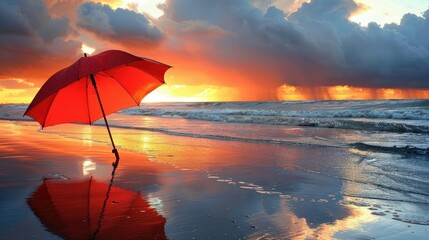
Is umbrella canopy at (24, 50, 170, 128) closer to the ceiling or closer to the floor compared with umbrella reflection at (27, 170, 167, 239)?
closer to the ceiling

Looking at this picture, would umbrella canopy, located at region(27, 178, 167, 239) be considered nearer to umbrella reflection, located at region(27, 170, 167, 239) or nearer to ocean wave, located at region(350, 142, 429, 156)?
umbrella reflection, located at region(27, 170, 167, 239)

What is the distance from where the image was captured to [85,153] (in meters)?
8.72

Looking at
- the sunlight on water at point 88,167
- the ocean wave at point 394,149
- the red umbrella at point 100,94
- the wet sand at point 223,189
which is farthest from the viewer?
the ocean wave at point 394,149

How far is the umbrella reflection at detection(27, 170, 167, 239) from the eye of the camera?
338 centimetres

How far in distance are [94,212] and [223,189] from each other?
1968 millimetres

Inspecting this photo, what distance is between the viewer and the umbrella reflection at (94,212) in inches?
133

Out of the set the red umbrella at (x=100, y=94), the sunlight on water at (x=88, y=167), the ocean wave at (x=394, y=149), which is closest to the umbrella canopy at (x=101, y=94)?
the red umbrella at (x=100, y=94)

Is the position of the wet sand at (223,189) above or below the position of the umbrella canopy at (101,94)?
below

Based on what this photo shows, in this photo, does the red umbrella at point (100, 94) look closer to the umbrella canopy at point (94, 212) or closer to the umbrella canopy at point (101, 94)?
the umbrella canopy at point (101, 94)

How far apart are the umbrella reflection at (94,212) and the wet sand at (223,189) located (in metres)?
0.08

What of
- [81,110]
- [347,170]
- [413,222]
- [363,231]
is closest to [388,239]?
[363,231]

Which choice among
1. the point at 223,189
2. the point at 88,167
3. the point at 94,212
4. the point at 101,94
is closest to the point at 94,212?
the point at 94,212

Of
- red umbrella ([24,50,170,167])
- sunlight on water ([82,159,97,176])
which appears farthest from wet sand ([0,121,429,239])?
red umbrella ([24,50,170,167])

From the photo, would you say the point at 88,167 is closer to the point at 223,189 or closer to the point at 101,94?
the point at 101,94
